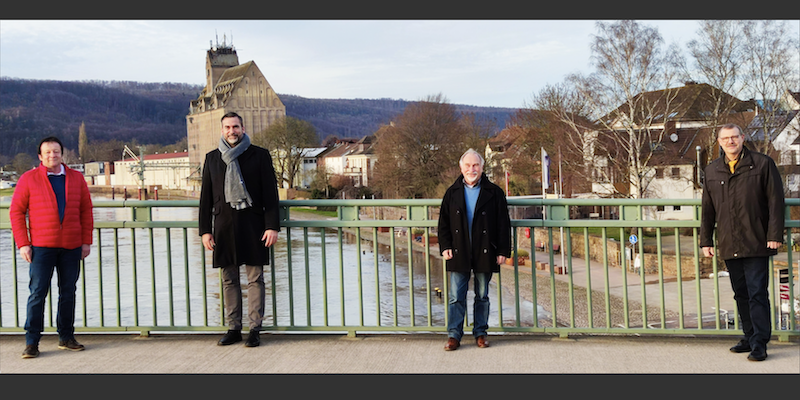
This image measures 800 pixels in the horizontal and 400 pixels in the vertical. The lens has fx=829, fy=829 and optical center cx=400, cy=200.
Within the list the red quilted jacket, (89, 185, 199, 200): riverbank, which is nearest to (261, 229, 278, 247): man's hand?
the red quilted jacket

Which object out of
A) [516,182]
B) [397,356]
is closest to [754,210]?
[397,356]

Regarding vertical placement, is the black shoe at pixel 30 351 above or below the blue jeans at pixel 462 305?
below

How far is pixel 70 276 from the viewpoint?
18.7 ft

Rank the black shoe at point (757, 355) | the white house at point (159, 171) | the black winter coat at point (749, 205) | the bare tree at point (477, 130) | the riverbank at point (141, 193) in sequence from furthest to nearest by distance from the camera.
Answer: the white house at point (159, 171), the riverbank at point (141, 193), the bare tree at point (477, 130), the black shoe at point (757, 355), the black winter coat at point (749, 205)

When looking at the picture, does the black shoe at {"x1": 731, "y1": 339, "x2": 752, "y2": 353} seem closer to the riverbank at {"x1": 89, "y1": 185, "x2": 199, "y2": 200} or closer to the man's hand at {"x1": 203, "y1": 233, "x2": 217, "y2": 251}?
the man's hand at {"x1": 203, "y1": 233, "x2": 217, "y2": 251}

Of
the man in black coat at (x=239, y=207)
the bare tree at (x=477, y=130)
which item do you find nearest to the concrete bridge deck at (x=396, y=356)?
the man in black coat at (x=239, y=207)

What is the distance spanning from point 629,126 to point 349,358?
33.2 m

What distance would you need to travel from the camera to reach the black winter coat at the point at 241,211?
5.64m

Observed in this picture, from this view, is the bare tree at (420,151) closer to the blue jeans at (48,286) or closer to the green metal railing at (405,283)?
the green metal railing at (405,283)

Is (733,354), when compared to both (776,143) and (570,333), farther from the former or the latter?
(776,143)

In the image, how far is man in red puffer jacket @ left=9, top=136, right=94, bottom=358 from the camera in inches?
218

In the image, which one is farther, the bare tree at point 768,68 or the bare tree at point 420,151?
the bare tree at point 420,151

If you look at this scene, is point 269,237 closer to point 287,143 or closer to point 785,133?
point 785,133

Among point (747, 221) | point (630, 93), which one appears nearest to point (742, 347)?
point (747, 221)
